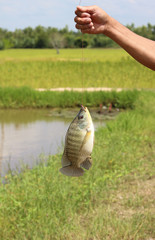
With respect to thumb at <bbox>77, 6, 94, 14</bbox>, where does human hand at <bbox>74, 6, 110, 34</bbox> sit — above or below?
below

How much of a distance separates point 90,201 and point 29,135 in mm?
4310

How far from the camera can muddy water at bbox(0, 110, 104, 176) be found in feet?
19.6

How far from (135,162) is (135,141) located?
96cm

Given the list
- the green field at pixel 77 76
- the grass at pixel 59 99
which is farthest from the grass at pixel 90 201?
the green field at pixel 77 76

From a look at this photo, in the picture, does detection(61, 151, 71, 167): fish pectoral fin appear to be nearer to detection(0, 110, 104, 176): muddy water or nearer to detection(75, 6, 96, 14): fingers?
detection(75, 6, 96, 14): fingers

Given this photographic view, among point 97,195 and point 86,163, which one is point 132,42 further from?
point 97,195

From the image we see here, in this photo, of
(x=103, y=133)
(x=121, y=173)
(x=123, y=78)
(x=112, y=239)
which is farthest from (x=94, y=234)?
(x=123, y=78)

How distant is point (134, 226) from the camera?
3014 mm

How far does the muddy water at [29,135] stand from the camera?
597cm

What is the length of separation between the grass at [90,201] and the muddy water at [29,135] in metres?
0.91

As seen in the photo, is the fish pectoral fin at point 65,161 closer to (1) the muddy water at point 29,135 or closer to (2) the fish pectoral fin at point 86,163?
(2) the fish pectoral fin at point 86,163

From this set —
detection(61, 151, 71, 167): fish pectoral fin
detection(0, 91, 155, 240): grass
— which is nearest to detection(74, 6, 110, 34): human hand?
detection(61, 151, 71, 167): fish pectoral fin

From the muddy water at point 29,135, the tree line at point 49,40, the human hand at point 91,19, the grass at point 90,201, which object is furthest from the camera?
the tree line at point 49,40

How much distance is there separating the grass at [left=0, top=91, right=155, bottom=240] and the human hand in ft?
5.43
